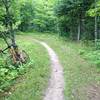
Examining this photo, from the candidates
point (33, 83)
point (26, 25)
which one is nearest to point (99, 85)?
point (33, 83)

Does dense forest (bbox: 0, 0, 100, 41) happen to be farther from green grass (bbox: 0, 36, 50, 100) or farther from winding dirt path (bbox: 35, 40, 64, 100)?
winding dirt path (bbox: 35, 40, 64, 100)

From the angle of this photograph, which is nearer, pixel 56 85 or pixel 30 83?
pixel 56 85

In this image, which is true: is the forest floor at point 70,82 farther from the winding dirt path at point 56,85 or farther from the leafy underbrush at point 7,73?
the leafy underbrush at point 7,73

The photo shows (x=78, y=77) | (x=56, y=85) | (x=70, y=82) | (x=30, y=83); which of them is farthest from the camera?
(x=78, y=77)

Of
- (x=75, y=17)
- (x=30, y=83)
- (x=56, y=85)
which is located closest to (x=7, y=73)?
(x=30, y=83)

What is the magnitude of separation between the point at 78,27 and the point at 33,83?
808 inches

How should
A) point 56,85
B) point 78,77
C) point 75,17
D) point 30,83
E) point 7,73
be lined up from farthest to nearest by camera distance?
point 75,17 → point 7,73 → point 78,77 → point 30,83 → point 56,85

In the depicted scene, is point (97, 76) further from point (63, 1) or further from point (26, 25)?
point (26, 25)

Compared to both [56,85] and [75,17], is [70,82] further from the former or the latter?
[75,17]

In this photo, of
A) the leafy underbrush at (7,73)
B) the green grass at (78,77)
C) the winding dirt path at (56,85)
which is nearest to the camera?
the winding dirt path at (56,85)

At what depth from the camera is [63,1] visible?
95.3ft

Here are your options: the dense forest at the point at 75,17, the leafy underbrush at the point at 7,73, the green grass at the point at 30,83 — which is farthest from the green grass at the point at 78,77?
the dense forest at the point at 75,17

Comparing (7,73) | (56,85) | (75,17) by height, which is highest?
(75,17)

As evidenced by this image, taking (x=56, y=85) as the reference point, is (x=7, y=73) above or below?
above
